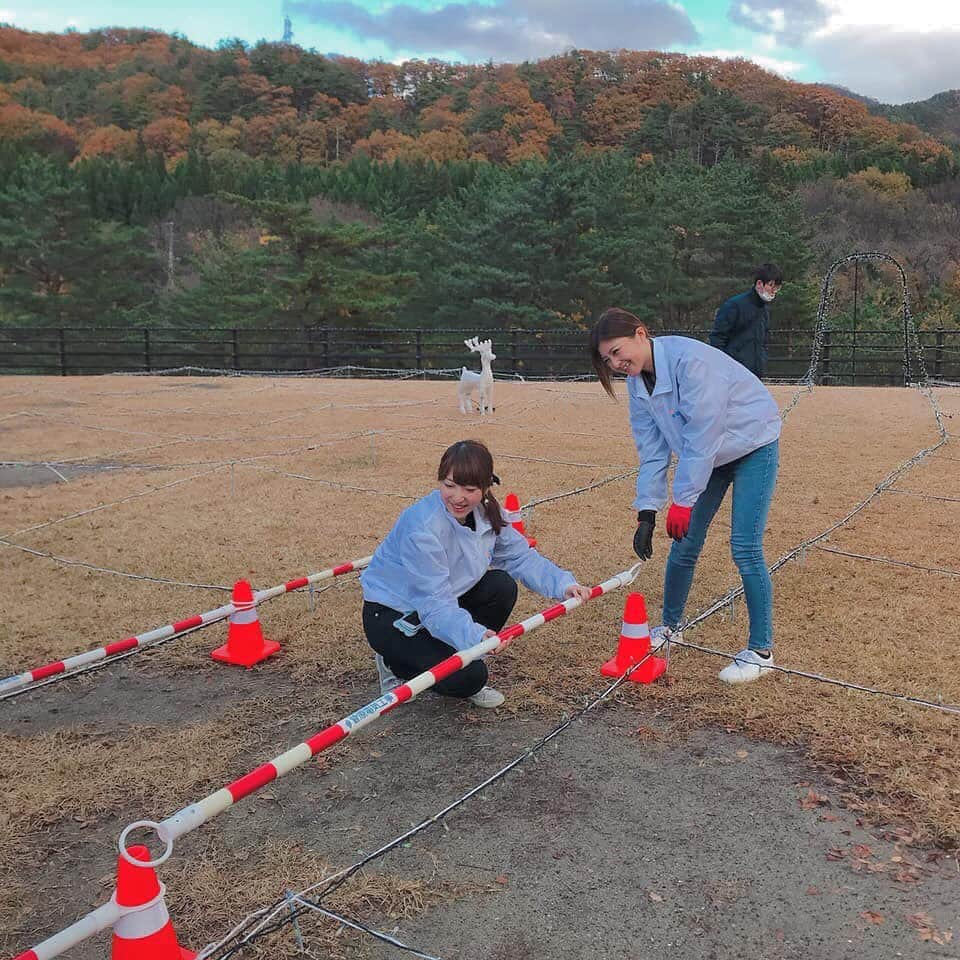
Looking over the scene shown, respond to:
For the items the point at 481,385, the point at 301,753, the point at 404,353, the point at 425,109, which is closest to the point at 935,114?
the point at 425,109

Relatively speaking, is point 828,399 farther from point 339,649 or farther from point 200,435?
point 339,649

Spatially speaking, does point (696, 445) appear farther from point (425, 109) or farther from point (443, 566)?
point (425, 109)

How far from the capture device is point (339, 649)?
4043mm

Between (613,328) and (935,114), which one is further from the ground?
(935,114)

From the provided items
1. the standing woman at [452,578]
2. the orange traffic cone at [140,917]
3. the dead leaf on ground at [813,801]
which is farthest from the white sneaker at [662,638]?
the orange traffic cone at [140,917]

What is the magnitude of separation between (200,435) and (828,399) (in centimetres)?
944

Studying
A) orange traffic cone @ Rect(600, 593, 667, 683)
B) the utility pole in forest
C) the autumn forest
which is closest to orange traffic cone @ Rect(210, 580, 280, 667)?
orange traffic cone @ Rect(600, 593, 667, 683)

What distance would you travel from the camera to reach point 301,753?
2.20 metres

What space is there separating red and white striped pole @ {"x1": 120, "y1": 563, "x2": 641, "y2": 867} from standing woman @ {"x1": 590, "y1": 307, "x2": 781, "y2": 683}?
49 centimetres

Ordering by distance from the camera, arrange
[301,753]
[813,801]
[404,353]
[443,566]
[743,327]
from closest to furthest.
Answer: [301,753] < [813,801] < [443,566] < [743,327] < [404,353]

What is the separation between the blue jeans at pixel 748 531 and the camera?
137 inches

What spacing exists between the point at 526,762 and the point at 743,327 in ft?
16.4

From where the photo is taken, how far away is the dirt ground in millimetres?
2262

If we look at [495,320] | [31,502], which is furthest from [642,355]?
[495,320]
